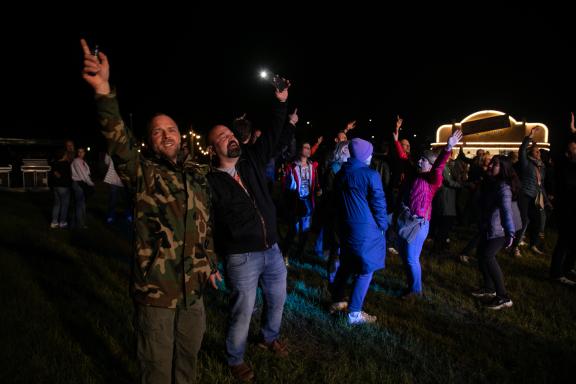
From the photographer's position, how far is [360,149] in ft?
14.2

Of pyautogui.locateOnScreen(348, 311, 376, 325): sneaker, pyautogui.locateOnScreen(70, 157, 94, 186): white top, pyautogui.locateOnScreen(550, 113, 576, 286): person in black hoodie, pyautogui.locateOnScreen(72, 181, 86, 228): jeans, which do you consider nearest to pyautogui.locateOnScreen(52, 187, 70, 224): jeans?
pyautogui.locateOnScreen(72, 181, 86, 228): jeans

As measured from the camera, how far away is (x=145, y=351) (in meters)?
2.48

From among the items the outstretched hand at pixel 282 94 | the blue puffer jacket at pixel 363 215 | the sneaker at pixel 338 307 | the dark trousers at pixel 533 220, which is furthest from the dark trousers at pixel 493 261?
the dark trousers at pixel 533 220

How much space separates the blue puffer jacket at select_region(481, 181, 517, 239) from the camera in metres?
4.93

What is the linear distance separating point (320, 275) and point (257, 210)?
11.3 feet

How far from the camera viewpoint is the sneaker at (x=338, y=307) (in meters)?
4.79

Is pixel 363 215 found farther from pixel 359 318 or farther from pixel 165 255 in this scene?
pixel 165 255

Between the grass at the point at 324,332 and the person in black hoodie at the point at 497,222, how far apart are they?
14.3 inches

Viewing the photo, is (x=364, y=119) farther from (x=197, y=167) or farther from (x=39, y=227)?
(x=197, y=167)

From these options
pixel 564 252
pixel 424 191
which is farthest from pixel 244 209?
pixel 564 252

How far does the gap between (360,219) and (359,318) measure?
3.76 feet

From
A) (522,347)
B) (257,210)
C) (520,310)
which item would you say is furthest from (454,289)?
(257,210)

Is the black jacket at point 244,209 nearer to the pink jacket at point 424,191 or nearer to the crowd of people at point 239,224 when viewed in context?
the crowd of people at point 239,224

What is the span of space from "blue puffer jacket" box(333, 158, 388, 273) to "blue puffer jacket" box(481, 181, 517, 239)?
170cm
